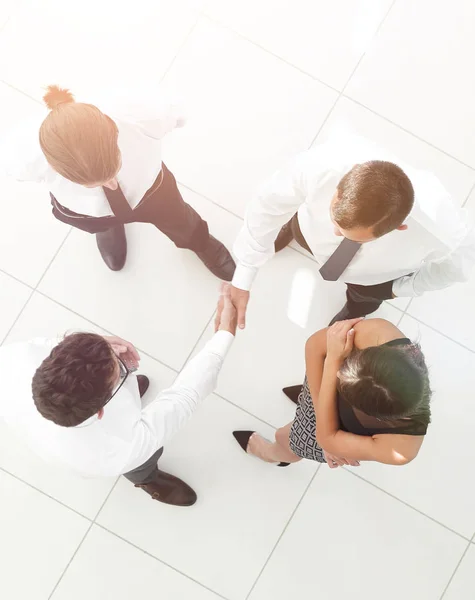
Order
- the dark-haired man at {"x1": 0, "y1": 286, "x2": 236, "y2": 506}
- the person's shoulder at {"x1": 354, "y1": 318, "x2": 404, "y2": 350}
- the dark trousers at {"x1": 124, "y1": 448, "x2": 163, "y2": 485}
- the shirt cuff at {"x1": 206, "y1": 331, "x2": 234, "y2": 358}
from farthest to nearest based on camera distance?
the dark trousers at {"x1": 124, "y1": 448, "x2": 163, "y2": 485}, the shirt cuff at {"x1": 206, "y1": 331, "x2": 234, "y2": 358}, the person's shoulder at {"x1": 354, "y1": 318, "x2": 404, "y2": 350}, the dark-haired man at {"x1": 0, "y1": 286, "x2": 236, "y2": 506}

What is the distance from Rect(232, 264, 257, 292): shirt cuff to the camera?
6.35ft

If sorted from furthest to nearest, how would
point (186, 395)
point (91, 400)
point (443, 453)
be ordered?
point (443, 453)
point (186, 395)
point (91, 400)

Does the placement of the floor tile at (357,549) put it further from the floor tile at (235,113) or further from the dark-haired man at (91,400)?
the floor tile at (235,113)

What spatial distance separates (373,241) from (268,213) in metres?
0.33

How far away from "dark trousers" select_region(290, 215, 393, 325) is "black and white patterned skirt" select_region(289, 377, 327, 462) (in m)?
0.46

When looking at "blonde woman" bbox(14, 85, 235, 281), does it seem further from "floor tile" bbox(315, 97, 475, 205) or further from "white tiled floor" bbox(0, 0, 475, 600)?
"floor tile" bbox(315, 97, 475, 205)

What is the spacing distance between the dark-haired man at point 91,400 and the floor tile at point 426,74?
148 centimetres

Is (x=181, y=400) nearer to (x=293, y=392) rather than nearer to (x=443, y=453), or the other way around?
(x=293, y=392)

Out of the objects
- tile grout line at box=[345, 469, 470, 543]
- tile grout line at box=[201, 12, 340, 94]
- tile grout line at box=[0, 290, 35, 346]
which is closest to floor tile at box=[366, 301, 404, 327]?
tile grout line at box=[345, 469, 470, 543]

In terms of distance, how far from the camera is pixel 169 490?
2.40m

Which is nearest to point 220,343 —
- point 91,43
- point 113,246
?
point 113,246

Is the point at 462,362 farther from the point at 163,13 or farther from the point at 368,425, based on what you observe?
the point at 163,13

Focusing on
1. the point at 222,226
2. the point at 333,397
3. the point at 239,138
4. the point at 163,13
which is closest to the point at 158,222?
the point at 222,226

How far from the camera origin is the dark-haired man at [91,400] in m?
1.43
